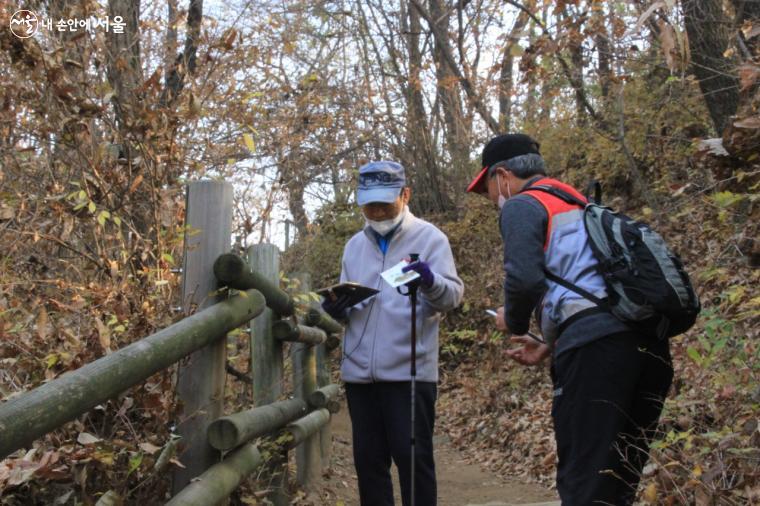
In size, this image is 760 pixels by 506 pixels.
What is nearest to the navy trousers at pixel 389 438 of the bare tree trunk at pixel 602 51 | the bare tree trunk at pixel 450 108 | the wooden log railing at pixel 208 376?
the wooden log railing at pixel 208 376

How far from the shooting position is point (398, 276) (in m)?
4.20

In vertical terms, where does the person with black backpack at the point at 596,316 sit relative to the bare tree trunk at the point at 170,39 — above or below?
below

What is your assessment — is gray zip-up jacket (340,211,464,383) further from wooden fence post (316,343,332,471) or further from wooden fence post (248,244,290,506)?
wooden fence post (316,343,332,471)

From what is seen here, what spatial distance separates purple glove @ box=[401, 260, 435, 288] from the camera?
13.6 feet

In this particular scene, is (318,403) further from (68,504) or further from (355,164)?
(355,164)

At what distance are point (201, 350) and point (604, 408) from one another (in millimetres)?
1751

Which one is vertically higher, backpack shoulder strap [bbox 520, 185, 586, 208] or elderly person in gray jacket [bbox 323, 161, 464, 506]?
backpack shoulder strap [bbox 520, 185, 586, 208]

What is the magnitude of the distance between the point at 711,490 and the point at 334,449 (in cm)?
557

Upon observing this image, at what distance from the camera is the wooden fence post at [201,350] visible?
3.50 metres

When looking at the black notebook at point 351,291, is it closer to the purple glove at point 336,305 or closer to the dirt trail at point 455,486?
the purple glove at point 336,305

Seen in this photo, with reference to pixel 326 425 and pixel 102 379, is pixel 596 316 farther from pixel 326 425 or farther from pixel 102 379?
pixel 326 425
